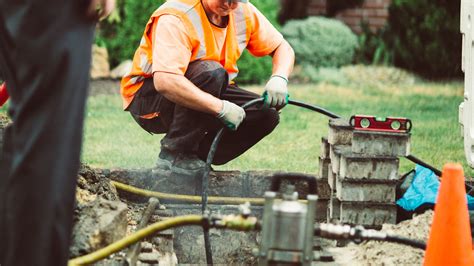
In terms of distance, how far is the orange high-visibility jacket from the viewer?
450 cm

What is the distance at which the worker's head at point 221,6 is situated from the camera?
444 cm

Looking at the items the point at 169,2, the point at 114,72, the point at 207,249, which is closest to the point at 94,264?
the point at 207,249

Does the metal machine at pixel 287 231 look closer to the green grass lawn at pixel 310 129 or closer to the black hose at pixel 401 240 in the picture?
the black hose at pixel 401 240

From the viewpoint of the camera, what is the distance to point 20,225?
2779 mm

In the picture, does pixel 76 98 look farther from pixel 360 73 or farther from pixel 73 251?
pixel 360 73

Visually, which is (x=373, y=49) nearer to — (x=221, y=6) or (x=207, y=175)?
(x=221, y=6)

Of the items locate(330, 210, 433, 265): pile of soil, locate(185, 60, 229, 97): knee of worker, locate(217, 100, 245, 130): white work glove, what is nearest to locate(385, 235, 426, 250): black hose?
locate(330, 210, 433, 265): pile of soil

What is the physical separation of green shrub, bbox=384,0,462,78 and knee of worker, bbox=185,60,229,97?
609 centimetres

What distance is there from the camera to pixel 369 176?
4.32m

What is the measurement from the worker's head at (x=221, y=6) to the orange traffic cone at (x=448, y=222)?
4.58 ft

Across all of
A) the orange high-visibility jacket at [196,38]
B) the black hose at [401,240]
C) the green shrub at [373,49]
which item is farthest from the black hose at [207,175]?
the green shrub at [373,49]

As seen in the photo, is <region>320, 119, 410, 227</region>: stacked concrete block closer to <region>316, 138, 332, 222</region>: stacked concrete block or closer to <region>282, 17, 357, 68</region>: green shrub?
<region>316, 138, 332, 222</region>: stacked concrete block

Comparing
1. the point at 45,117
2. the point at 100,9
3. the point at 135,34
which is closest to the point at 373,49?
Answer: the point at 135,34

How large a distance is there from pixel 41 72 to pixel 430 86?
7621mm
